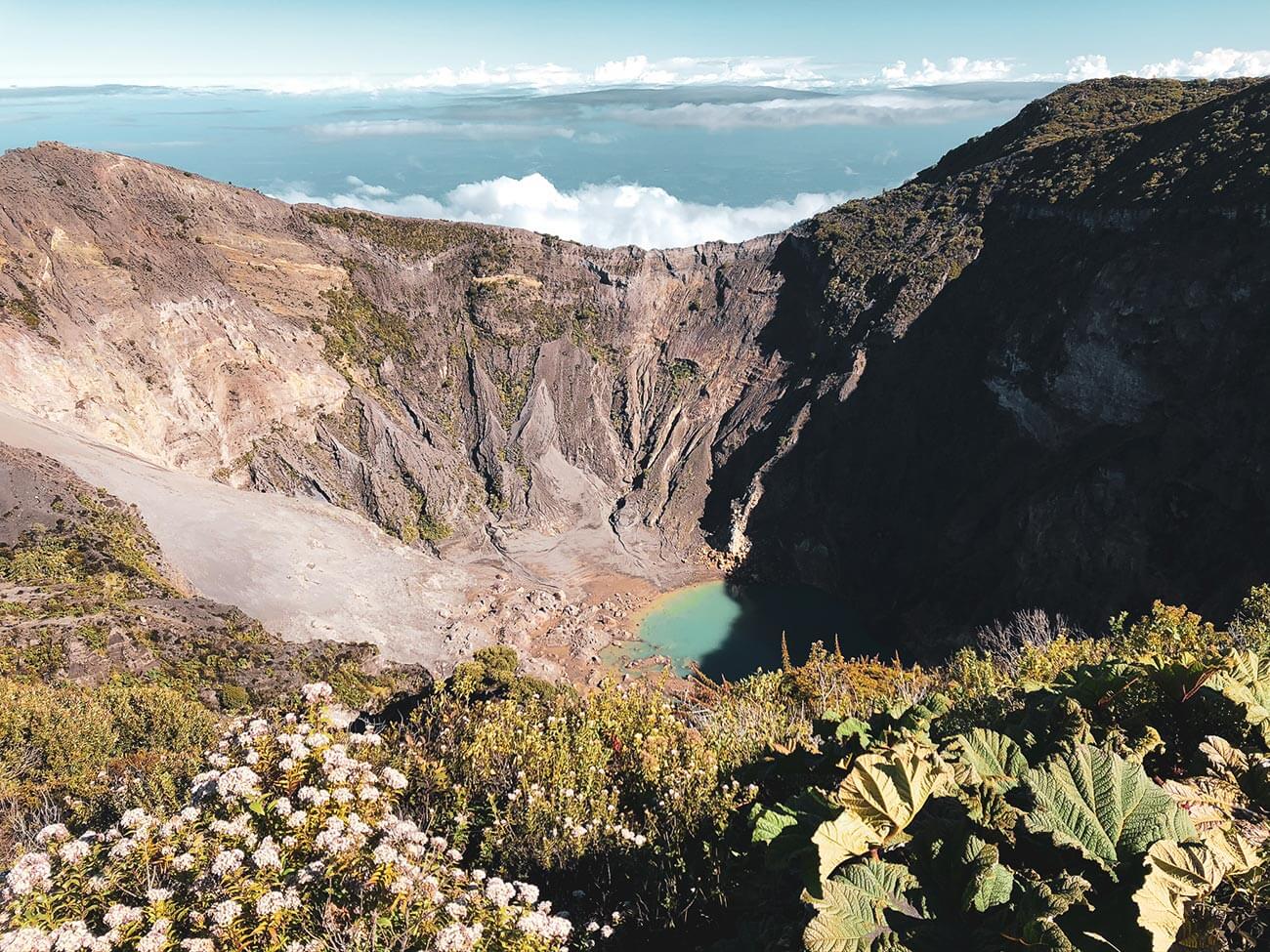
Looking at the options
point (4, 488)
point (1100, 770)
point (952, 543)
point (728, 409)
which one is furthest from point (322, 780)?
point (728, 409)

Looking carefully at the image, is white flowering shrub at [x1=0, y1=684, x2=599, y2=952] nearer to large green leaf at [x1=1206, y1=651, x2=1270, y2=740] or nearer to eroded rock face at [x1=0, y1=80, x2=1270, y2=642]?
large green leaf at [x1=1206, y1=651, x2=1270, y2=740]

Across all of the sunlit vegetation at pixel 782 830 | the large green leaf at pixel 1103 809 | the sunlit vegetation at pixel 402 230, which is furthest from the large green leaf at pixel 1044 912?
the sunlit vegetation at pixel 402 230

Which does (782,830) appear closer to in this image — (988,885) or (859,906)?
(859,906)

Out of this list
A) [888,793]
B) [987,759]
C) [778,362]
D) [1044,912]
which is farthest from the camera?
[778,362]

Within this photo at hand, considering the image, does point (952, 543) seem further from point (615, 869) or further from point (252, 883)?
point (252, 883)

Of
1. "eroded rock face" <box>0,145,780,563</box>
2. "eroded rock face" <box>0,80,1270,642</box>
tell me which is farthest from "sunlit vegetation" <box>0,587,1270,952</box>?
"eroded rock face" <box>0,145,780,563</box>

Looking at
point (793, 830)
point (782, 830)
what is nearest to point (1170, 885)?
point (793, 830)
